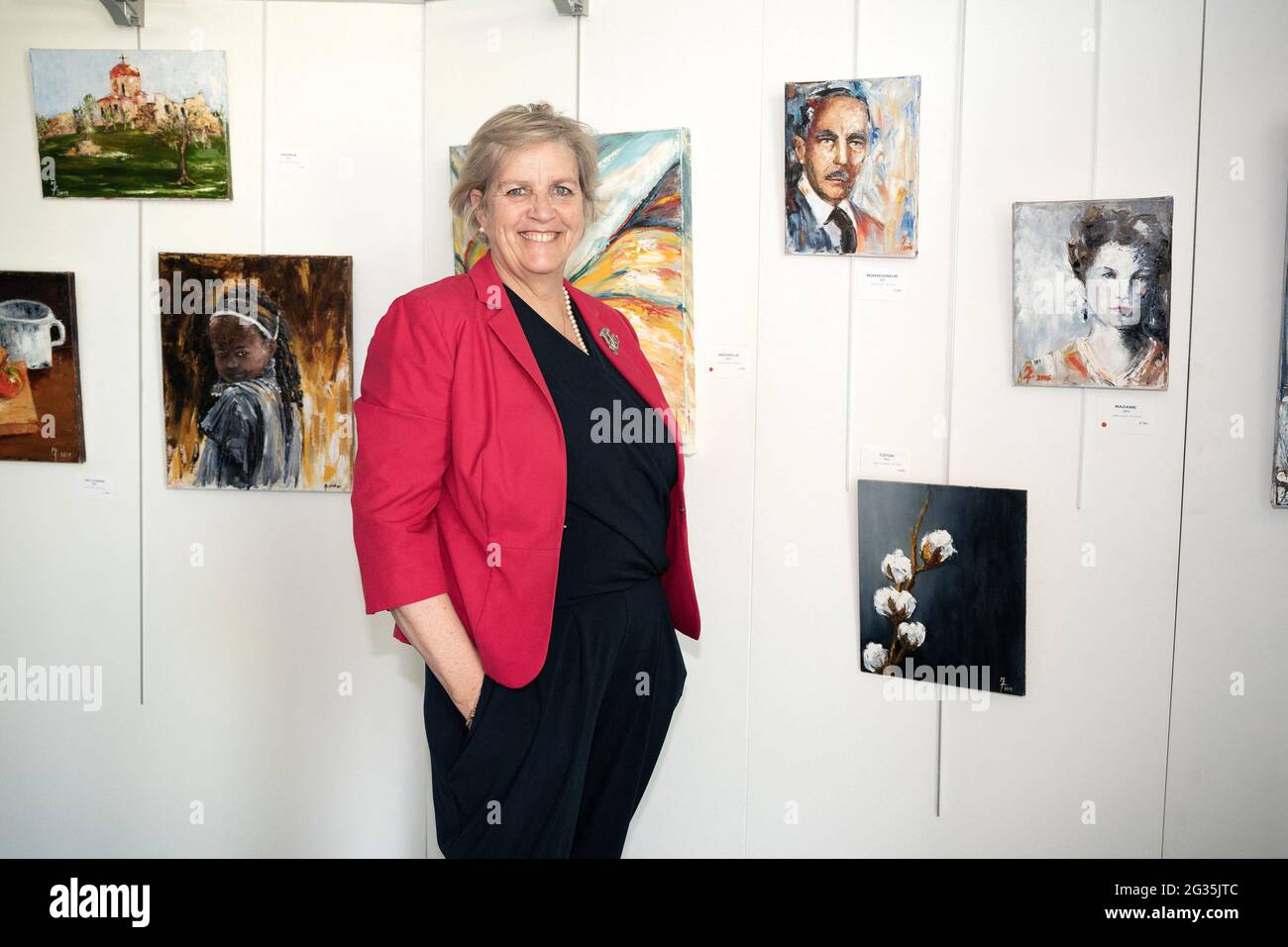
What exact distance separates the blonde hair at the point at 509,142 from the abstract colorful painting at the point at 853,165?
0.62 meters

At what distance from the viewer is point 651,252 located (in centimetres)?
256

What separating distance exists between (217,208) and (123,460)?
79cm

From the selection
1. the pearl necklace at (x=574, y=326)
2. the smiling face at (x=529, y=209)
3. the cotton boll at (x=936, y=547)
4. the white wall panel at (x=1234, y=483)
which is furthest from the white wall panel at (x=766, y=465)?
the smiling face at (x=529, y=209)

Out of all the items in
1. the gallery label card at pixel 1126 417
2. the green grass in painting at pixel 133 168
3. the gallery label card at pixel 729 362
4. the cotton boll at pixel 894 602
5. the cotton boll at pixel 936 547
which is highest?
the green grass in painting at pixel 133 168

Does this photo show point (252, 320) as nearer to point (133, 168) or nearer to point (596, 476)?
point (133, 168)

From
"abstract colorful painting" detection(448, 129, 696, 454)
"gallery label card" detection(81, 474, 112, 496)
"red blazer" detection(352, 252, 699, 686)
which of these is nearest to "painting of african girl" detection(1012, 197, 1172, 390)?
"abstract colorful painting" detection(448, 129, 696, 454)

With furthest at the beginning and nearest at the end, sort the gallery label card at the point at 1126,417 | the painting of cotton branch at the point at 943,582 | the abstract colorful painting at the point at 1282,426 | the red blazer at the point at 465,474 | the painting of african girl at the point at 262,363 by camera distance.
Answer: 1. the painting of african girl at the point at 262,363
2. the painting of cotton branch at the point at 943,582
3. the gallery label card at the point at 1126,417
4. the abstract colorful painting at the point at 1282,426
5. the red blazer at the point at 465,474

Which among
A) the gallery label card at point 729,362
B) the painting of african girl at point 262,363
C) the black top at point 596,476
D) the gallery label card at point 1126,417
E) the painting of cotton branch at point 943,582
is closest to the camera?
the black top at point 596,476

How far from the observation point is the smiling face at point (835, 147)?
7.89ft

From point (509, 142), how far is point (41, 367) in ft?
5.53

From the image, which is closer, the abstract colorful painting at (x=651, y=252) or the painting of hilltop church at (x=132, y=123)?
the abstract colorful painting at (x=651, y=252)

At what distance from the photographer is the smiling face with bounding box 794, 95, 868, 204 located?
2.40 meters

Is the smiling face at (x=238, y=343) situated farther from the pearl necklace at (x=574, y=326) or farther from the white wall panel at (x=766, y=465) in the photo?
the pearl necklace at (x=574, y=326)
